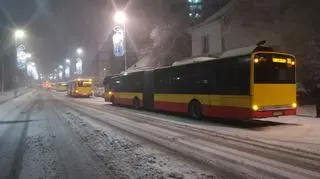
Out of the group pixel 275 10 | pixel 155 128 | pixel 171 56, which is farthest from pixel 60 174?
pixel 171 56

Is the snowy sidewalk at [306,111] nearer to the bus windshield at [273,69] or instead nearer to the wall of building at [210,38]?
the bus windshield at [273,69]

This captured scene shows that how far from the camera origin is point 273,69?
1838 cm

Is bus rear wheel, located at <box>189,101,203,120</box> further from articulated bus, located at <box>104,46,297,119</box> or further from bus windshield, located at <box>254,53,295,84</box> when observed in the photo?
bus windshield, located at <box>254,53,295,84</box>

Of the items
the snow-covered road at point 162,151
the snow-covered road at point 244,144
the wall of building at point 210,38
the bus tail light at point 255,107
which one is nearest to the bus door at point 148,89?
the snow-covered road at point 244,144

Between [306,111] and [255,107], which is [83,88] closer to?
[306,111]

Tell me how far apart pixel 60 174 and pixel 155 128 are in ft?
30.4

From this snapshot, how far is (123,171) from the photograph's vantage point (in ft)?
30.7

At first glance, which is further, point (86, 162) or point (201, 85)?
point (201, 85)

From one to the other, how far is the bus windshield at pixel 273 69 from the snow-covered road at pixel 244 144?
1975 millimetres

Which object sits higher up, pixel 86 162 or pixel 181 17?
pixel 181 17

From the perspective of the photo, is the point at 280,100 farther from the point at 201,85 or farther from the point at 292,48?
the point at 292,48

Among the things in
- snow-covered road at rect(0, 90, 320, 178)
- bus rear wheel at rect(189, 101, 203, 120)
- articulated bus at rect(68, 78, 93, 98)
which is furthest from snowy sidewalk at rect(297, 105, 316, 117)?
articulated bus at rect(68, 78, 93, 98)

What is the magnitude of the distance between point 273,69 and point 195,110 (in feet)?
18.0

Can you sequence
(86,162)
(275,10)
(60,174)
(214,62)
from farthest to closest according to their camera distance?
(275,10) → (214,62) → (86,162) → (60,174)
